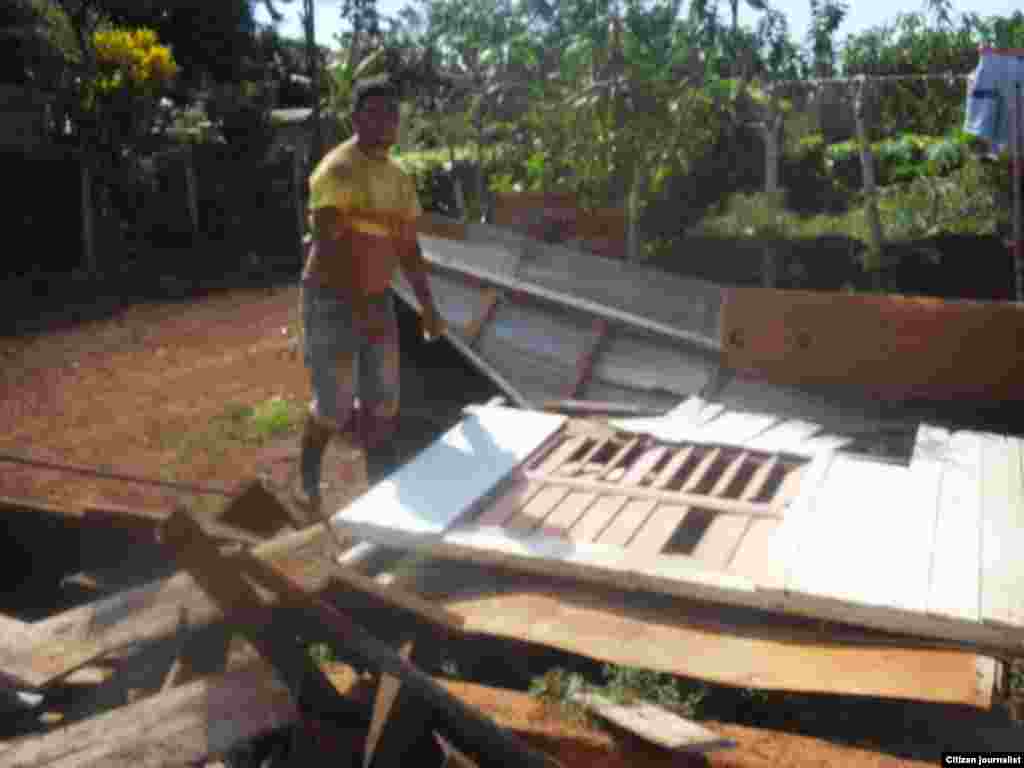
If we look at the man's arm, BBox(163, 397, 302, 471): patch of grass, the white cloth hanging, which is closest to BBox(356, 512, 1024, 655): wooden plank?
the man's arm

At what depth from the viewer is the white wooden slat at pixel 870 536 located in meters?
3.40

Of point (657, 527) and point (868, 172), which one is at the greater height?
point (868, 172)

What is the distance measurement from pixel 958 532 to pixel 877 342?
6.27ft

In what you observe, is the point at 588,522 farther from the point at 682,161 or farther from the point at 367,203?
the point at 682,161

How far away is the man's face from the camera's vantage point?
15.3ft

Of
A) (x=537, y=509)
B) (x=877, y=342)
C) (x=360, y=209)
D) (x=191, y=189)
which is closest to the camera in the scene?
(x=537, y=509)

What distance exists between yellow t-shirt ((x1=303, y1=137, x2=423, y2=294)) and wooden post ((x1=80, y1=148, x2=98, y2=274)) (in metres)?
9.07

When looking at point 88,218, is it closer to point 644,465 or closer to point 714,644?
point 644,465

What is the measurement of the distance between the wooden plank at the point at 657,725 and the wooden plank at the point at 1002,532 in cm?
98

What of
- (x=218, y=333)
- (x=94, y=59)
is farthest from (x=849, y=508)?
(x=94, y=59)

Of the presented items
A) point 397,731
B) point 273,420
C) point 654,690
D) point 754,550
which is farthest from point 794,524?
point 273,420

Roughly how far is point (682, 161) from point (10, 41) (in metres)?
11.4

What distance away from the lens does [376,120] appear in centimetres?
470

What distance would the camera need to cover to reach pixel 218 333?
10117mm
